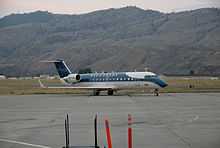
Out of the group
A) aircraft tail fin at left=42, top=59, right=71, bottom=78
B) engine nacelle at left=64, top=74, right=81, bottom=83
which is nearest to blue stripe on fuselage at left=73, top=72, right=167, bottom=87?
engine nacelle at left=64, top=74, right=81, bottom=83

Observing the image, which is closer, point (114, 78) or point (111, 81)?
point (114, 78)

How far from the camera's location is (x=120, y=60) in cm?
17850

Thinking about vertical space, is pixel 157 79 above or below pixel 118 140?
above

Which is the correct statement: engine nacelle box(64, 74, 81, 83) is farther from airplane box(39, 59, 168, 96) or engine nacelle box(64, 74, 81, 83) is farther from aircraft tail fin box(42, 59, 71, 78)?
aircraft tail fin box(42, 59, 71, 78)

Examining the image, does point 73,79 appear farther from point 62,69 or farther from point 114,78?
point 114,78

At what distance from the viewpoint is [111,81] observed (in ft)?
170

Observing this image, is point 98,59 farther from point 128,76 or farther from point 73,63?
point 128,76

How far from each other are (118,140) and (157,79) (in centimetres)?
3562

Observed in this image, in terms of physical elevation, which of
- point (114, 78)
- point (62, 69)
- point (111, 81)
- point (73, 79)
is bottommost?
point (111, 81)

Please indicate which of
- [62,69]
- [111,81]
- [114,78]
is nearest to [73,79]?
[62,69]

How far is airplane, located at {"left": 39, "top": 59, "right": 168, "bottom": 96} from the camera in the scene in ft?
161

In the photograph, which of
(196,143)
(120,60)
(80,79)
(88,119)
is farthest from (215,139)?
(120,60)

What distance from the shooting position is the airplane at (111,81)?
49.1 meters

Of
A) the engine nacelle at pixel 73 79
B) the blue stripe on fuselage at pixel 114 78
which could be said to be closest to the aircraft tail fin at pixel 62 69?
the engine nacelle at pixel 73 79
